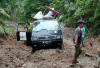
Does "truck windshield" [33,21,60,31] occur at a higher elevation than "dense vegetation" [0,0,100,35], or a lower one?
lower

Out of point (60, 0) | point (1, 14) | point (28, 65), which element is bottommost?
point (28, 65)

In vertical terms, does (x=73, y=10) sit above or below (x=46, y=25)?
above

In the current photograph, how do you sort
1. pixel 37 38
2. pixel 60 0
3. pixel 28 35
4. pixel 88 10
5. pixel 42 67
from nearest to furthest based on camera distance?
pixel 42 67 < pixel 37 38 < pixel 28 35 < pixel 88 10 < pixel 60 0

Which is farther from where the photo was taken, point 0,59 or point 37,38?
point 37,38

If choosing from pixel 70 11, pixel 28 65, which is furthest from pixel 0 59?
pixel 70 11

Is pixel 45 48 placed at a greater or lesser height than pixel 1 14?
lesser

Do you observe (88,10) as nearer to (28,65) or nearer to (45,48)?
(45,48)

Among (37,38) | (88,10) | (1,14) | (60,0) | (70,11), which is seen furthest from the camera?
(60,0)

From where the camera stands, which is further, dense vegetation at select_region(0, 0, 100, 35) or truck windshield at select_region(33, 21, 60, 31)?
dense vegetation at select_region(0, 0, 100, 35)

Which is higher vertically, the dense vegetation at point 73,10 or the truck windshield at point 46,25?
the dense vegetation at point 73,10

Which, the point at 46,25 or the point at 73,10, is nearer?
the point at 46,25

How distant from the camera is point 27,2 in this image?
37000 mm

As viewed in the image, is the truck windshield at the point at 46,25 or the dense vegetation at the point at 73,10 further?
the dense vegetation at the point at 73,10

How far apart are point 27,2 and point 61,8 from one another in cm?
1364
